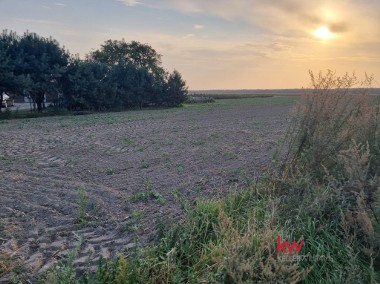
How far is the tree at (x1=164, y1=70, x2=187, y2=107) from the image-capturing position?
48344 millimetres

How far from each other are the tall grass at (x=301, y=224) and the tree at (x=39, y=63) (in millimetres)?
28379

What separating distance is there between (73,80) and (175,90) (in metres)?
16.0

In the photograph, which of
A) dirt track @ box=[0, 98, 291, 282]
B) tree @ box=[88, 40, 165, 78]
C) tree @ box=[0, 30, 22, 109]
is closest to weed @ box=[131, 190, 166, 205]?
dirt track @ box=[0, 98, 291, 282]

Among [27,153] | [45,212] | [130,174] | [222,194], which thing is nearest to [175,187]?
[222,194]

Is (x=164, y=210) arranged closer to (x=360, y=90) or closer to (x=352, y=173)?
(x=352, y=173)

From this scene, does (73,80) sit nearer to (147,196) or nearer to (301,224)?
(147,196)

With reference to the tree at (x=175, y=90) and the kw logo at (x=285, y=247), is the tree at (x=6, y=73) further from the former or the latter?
the kw logo at (x=285, y=247)

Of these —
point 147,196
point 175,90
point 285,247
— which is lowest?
point 147,196

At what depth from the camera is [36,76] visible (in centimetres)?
3241

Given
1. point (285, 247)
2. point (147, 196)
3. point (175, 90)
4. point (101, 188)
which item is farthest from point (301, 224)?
point (175, 90)

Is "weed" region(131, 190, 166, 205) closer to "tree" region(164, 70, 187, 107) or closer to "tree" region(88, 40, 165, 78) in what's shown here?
"tree" region(164, 70, 187, 107)

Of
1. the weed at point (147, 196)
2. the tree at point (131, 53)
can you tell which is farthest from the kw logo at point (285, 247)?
the tree at point (131, 53)

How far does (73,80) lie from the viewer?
116 feet

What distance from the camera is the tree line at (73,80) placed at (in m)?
31.1
